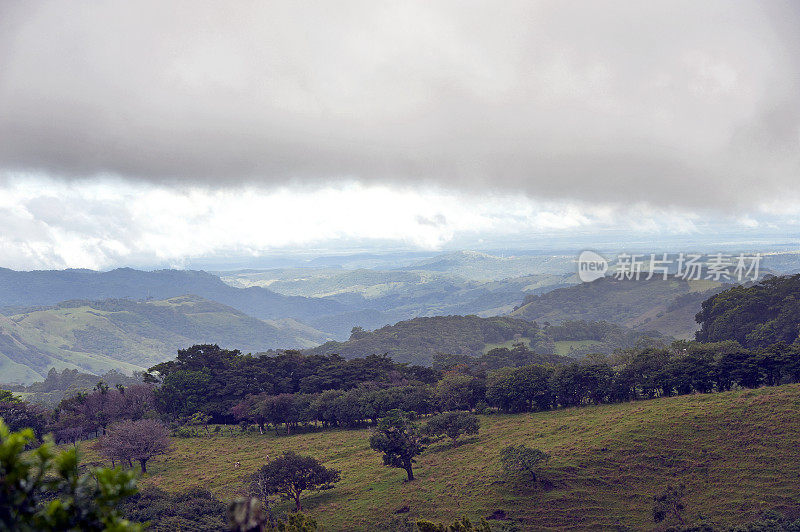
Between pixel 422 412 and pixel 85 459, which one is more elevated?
pixel 422 412

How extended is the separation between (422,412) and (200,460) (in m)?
35.1

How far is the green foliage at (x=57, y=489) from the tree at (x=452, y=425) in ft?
199

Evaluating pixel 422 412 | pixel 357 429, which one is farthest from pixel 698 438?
pixel 357 429

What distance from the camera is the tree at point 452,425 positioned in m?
65.2

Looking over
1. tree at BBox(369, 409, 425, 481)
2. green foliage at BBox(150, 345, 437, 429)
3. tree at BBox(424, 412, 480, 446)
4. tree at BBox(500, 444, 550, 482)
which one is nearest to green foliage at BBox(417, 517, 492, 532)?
tree at BBox(500, 444, 550, 482)

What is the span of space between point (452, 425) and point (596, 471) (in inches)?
753

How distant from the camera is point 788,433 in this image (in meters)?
53.3

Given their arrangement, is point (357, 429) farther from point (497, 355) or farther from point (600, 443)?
point (497, 355)

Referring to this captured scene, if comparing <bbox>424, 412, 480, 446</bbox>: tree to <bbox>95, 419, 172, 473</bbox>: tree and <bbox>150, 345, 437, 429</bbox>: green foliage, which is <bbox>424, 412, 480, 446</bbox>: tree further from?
<bbox>95, 419, 172, 473</bbox>: tree

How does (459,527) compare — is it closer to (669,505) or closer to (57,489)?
(57,489)

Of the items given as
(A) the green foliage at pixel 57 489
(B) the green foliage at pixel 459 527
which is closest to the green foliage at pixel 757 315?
(B) the green foliage at pixel 459 527

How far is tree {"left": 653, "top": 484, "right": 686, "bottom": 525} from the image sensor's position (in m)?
44.5

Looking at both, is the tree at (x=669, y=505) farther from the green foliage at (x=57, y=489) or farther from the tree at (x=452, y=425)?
the green foliage at (x=57, y=489)

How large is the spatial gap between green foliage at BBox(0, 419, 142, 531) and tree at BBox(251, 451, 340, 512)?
4676 centimetres
